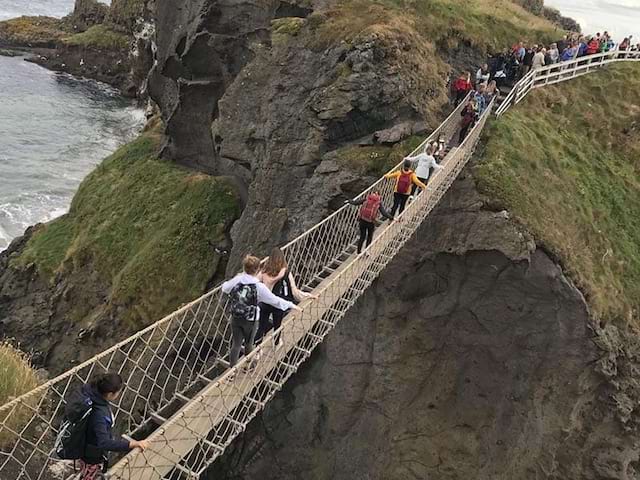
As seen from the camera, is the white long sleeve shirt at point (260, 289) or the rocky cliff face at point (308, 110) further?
the rocky cliff face at point (308, 110)

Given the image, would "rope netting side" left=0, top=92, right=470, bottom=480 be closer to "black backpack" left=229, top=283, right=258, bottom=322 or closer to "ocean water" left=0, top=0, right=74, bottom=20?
"black backpack" left=229, top=283, right=258, bottom=322

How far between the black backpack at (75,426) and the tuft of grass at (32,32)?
59.8 m

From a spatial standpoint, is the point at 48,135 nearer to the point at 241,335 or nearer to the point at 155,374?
the point at 155,374

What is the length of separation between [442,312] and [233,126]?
25.5ft

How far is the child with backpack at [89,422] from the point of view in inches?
170

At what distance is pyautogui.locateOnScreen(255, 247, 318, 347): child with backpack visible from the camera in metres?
6.73

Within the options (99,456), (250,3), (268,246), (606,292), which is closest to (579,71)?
(606,292)

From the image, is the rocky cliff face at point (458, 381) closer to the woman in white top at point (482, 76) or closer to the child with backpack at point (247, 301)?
the woman in white top at point (482, 76)

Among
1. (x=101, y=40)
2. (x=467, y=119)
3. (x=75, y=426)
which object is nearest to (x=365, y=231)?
(x=467, y=119)

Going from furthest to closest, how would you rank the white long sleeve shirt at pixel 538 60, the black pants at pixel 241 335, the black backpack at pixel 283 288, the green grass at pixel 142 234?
the white long sleeve shirt at pixel 538 60 < the green grass at pixel 142 234 < the black backpack at pixel 283 288 < the black pants at pixel 241 335

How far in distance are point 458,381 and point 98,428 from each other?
9033mm


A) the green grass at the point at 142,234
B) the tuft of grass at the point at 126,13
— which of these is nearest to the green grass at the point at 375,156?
the green grass at the point at 142,234

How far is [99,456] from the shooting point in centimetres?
458

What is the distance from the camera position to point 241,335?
6.65 meters
